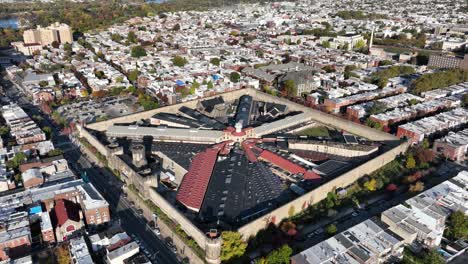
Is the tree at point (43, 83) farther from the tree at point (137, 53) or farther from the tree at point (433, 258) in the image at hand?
the tree at point (433, 258)

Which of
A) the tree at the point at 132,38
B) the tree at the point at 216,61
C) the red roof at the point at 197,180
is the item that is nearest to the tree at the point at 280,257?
the red roof at the point at 197,180

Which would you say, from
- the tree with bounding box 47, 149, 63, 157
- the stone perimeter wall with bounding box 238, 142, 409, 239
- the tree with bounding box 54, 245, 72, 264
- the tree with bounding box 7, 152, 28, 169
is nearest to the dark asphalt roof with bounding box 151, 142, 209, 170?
the tree with bounding box 47, 149, 63, 157

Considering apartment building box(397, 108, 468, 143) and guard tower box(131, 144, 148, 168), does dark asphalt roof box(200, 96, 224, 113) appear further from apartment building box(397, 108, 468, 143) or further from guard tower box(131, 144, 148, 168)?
apartment building box(397, 108, 468, 143)

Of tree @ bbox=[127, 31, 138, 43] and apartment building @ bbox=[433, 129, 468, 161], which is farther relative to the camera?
tree @ bbox=[127, 31, 138, 43]

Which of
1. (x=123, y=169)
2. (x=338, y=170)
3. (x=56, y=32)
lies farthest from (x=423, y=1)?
(x=123, y=169)

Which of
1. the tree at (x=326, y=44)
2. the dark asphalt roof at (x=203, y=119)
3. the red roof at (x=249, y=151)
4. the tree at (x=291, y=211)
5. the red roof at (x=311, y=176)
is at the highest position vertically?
the tree at (x=326, y=44)
